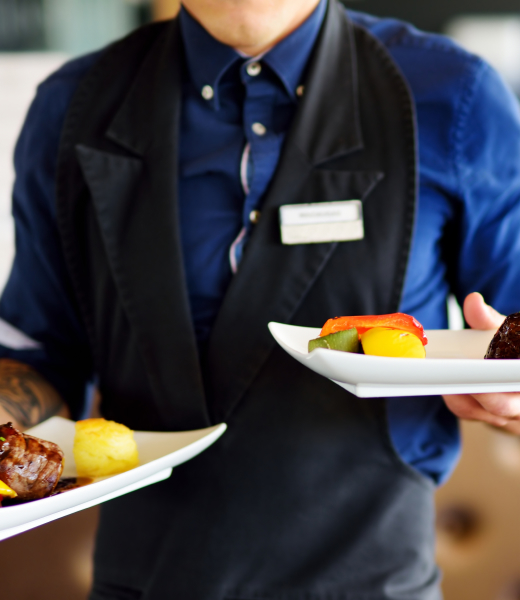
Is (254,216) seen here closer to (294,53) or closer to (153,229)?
(153,229)

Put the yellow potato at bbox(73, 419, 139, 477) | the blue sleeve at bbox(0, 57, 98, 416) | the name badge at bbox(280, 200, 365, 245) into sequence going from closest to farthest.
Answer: the yellow potato at bbox(73, 419, 139, 477) < the name badge at bbox(280, 200, 365, 245) < the blue sleeve at bbox(0, 57, 98, 416)

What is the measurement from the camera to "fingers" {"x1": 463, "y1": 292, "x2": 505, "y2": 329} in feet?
2.89

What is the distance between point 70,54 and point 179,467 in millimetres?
2675

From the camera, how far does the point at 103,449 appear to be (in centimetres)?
87

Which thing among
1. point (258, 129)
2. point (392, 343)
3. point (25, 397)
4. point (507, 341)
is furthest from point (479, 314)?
point (25, 397)

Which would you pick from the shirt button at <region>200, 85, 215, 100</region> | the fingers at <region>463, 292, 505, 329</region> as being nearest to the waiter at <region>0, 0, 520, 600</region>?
the shirt button at <region>200, 85, 215, 100</region>

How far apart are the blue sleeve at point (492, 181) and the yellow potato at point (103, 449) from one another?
0.64m

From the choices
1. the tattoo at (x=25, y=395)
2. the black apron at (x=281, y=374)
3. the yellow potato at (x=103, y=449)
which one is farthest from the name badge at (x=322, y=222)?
the tattoo at (x=25, y=395)

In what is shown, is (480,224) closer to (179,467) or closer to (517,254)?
(517,254)

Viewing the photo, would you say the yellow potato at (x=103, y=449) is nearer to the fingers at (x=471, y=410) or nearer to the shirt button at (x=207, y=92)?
the fingers at (x=471, y=410)

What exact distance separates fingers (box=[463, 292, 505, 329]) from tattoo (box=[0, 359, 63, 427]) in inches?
29.5

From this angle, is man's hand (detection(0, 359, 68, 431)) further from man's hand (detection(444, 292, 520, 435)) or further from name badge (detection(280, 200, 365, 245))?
man's hand (detection(444, 292, 520, 435))

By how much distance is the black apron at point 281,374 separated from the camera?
3.37 feet

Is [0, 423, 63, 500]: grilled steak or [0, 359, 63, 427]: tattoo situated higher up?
[0, 423, 63, 500]: grilled steak
